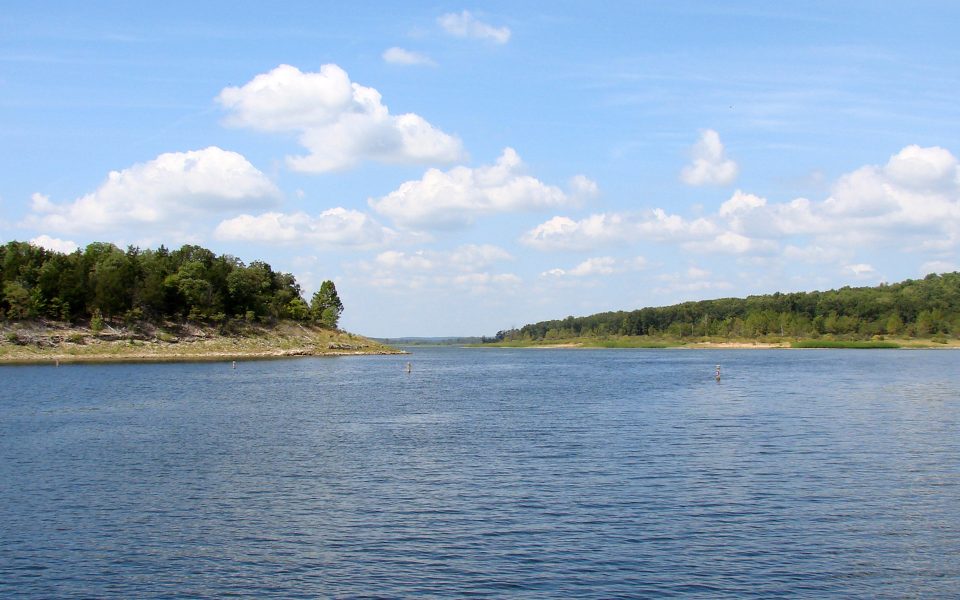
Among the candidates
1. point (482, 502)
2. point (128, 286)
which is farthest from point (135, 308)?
point (482, 502)

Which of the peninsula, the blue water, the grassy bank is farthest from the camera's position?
the peninsula

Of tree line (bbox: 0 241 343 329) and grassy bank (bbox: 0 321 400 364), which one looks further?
tree line (bbox: 0 241 343 329)

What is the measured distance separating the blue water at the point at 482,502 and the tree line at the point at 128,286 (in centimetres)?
9771

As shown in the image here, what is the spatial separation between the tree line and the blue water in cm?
9771

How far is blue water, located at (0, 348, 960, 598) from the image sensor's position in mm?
21953

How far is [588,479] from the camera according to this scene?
3450 centimetres

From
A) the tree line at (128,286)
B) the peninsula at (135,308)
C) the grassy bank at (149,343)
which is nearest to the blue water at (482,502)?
the grassy bank at (149,343)

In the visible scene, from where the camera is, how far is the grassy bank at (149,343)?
5442 inches

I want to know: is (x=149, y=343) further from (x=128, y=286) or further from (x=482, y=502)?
(x=482, y=502)

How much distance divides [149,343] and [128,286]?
46.8ft

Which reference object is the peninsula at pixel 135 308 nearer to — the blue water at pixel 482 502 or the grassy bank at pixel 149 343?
the grassy bank at pixel 149 343

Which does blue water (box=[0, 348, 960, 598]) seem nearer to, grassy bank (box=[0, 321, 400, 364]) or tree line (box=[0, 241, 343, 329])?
grassy bank (box=[0, 321, 400, 364])

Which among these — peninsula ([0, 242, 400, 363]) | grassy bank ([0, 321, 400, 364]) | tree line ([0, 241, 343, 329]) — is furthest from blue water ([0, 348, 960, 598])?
tree line ([0, 241, 343, 329])

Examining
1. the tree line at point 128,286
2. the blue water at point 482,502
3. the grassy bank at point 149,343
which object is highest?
the tree line at point 128,286
